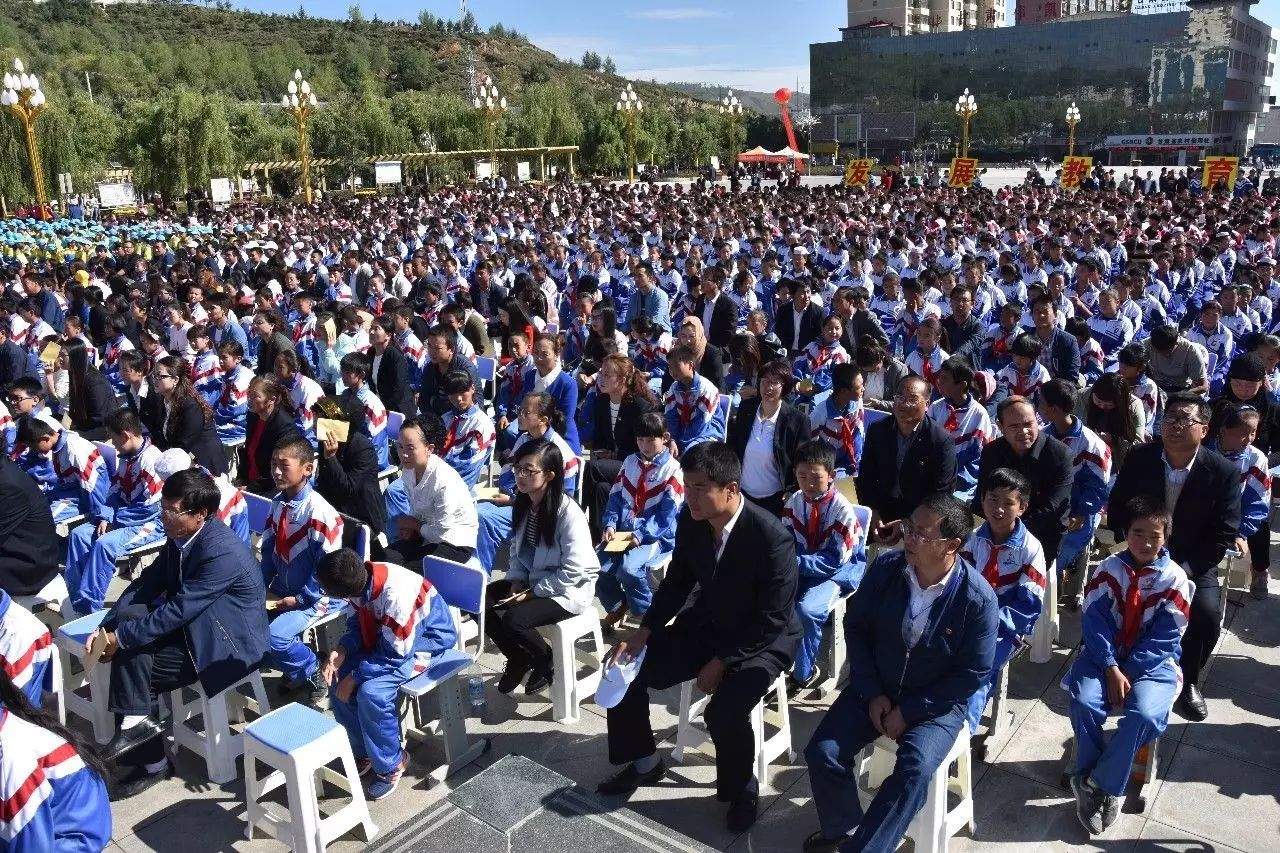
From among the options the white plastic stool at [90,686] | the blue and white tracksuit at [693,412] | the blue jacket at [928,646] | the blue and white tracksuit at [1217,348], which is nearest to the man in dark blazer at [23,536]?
the white plastic stool at [90,686]

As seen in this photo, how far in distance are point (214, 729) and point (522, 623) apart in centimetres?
143

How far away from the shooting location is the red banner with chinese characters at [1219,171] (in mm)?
25609

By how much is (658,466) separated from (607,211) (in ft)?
65.4

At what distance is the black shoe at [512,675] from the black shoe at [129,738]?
157cm

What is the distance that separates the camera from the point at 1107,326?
896 cm

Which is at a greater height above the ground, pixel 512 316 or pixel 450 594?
pixel 512 316

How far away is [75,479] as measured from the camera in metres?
6.38

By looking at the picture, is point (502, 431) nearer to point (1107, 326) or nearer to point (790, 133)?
point (1107, 326)

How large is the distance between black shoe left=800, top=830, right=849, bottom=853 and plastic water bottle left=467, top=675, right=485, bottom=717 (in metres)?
1.80

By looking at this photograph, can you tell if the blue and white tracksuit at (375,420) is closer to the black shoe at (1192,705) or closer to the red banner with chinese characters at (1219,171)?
the black shoe at (1192,705)

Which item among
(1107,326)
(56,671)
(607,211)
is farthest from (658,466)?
(607,211)

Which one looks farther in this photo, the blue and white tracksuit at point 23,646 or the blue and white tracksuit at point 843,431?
the blue and white tracksuit at point 843,431

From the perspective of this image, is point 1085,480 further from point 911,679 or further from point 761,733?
point 761,733

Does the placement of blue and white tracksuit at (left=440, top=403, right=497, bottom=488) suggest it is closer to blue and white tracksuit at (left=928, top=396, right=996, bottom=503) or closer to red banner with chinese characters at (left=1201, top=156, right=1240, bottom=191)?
blue and white tracksuit at (left=928, top=396, right=996, bottom=503)
